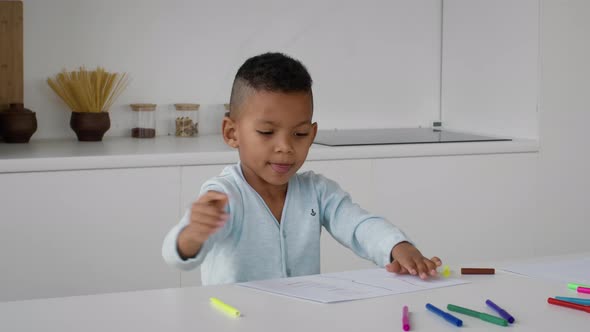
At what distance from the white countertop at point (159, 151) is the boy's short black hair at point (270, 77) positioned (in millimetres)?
760

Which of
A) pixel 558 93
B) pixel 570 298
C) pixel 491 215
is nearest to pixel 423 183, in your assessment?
pixel 491 215

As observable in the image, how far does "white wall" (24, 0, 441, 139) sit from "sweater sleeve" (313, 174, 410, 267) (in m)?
1.29

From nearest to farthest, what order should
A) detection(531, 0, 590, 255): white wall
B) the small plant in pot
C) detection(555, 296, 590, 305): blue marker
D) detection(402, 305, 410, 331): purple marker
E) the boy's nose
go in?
detection(402, 305, 410, 331): purple marker, detection(555, 296, 590, 305): blue marker, the boy's nose, the small plant in pot, detection(531, 0, 590, 255): white wall

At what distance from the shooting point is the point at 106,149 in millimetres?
2336

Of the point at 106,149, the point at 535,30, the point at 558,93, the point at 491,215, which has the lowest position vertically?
the point at 491,215

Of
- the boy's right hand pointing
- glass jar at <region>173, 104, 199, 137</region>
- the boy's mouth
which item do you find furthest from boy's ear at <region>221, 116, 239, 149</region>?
glass jar at <region>173, 104, 199, 137</region>

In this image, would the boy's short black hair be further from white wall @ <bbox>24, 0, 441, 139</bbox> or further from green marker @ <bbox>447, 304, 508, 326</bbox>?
white wall @ <bbox>24, 0, 441, 139</bbox>

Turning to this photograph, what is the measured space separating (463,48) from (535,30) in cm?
40

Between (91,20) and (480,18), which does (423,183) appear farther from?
(91,20)

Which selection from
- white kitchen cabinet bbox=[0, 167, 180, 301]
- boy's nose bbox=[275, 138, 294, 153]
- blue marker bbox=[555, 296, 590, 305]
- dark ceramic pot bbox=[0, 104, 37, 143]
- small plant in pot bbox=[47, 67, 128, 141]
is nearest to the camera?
blue marker bbox=[555, 296, 590, 305]

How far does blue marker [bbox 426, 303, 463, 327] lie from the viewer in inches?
40.0

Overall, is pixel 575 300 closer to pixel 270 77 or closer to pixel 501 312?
pixel 501 312

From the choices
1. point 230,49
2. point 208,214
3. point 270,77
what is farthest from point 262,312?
point 230,49

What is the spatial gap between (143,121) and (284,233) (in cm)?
132
